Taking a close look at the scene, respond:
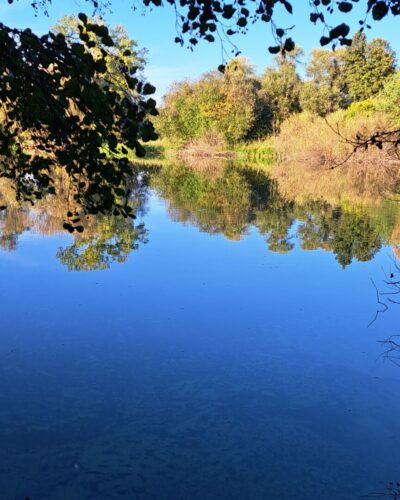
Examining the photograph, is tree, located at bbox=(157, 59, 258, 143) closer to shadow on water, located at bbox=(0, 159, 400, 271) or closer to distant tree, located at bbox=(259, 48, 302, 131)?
distant tree, located at bbox=(259, 48, 302, 131)

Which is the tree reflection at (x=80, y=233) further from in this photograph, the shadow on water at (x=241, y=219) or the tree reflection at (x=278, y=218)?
the tree reflection at (x=278, y=218)

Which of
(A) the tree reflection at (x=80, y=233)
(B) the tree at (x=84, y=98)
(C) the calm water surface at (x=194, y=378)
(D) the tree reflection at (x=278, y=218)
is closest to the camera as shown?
(B) the tree at (x=84, y=98)

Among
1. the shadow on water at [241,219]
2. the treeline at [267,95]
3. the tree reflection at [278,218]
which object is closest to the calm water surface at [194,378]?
the shadow on water at [241,219]

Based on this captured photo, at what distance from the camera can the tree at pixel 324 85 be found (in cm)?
4141

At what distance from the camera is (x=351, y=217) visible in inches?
483

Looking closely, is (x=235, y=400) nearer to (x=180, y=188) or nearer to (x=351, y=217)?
(x=351, y=217)

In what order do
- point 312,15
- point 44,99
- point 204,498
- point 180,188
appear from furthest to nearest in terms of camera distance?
point 180,188 < point 204,498 < point 44,99 < point 312,15

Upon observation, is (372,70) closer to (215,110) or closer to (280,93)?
(280,93)

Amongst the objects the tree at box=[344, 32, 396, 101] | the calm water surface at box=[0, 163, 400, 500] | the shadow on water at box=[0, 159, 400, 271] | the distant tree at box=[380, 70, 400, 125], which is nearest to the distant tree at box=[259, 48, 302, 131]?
the tree at box=[344, 32, 396, 101]

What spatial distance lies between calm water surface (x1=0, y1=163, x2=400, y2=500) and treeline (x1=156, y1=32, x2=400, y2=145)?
3430 centimetres

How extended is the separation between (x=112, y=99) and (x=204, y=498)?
223 centimetres

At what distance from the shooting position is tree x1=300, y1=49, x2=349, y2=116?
4141 cm

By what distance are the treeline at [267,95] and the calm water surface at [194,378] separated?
34.3 meters

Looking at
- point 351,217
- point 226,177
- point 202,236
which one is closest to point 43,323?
point 202,236
